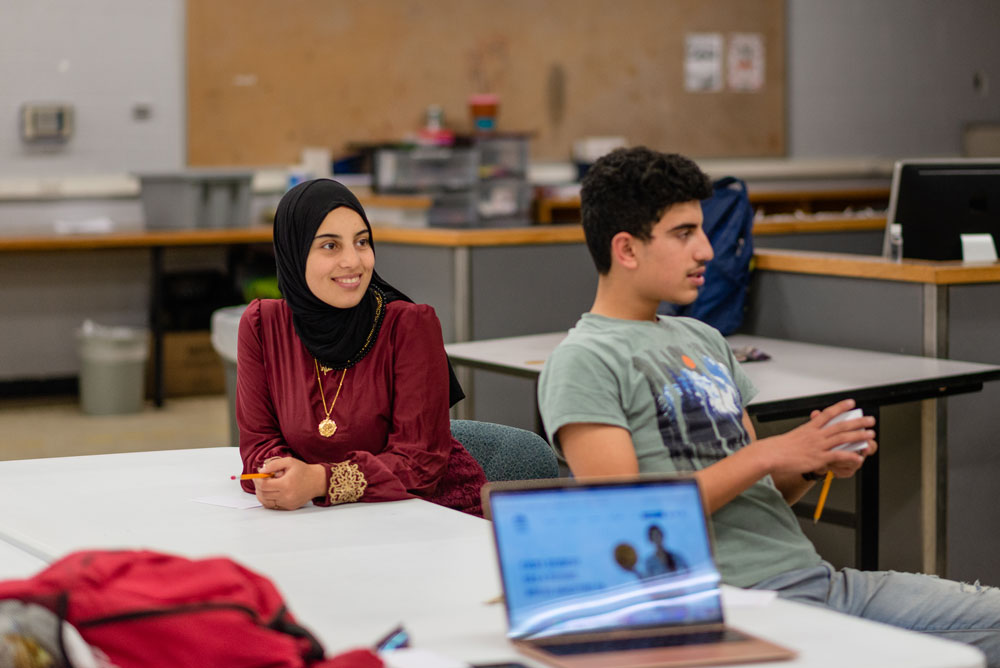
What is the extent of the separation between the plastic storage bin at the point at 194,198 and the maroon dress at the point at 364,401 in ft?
15.2

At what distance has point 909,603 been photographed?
Result: 5.81ft

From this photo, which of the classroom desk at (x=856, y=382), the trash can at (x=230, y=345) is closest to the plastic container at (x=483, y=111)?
the trash can at (x=230, y=345)

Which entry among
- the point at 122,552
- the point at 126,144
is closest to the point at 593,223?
the point at 122,552

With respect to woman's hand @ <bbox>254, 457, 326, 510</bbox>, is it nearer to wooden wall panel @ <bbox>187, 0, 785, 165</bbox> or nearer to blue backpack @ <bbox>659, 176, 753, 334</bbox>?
blue backpack @ <bbox>659, 176, 753, 334</bbox>

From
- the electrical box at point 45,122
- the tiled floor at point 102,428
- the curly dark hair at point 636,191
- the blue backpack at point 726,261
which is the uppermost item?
the electrical box at point 45,122

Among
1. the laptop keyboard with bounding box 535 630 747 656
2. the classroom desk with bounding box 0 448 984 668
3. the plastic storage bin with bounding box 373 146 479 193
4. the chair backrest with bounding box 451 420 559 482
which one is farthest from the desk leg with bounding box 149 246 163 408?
the laptop keyboard with bounding box 535 630 747 656

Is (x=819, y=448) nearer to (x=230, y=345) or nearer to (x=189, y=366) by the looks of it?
(x=230, y=345)

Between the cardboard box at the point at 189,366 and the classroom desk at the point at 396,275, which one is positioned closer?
the classroom desk at the point at 396,275

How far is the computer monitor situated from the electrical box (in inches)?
178

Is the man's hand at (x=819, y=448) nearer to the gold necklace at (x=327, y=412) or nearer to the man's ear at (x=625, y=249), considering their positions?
the man's ear at (x=625, y=249)

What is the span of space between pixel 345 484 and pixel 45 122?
5.25 m

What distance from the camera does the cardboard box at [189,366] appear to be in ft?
22.1

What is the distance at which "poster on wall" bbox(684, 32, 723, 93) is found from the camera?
8430mm

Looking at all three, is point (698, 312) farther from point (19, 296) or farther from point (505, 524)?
point (19, 296)
